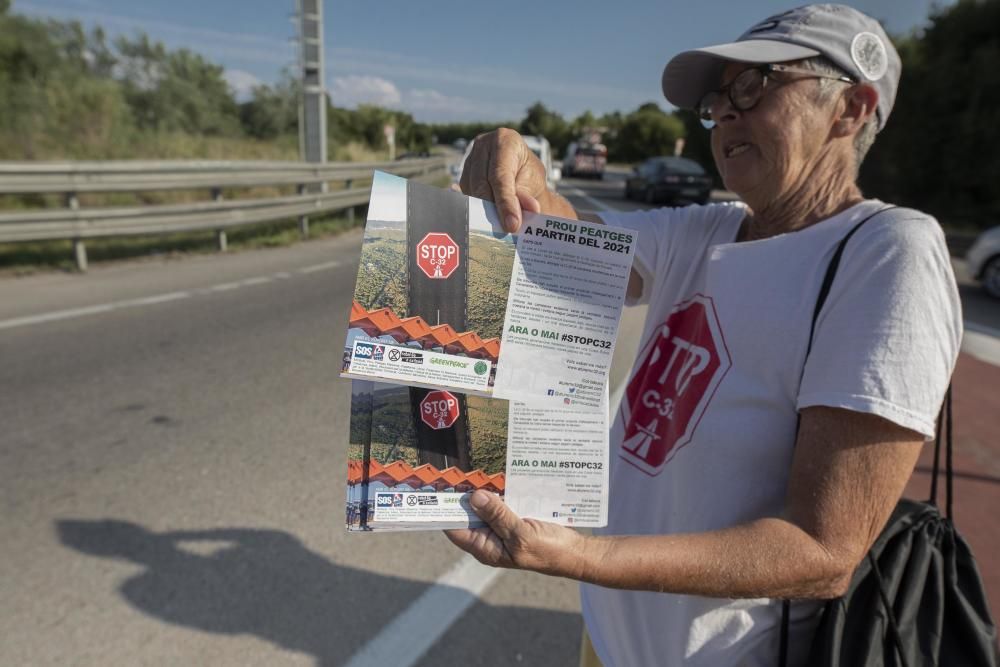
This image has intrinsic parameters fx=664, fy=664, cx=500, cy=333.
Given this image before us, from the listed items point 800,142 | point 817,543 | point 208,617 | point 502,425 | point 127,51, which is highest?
point 127,51

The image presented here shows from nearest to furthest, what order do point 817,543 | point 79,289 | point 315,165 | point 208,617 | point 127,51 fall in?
point 817,543 → point 208,617 → point 79,289 → point 315,165 → point 127,51

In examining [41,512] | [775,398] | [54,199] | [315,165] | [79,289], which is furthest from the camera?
[315,165]

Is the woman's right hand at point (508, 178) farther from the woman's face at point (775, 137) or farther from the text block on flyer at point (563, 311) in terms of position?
the woman's face at point (775, 137)

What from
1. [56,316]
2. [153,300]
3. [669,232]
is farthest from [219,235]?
[669,232]

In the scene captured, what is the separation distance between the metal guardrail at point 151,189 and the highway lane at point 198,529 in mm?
3043

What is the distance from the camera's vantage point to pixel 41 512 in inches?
125

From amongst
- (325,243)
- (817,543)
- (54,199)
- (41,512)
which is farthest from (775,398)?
(54,199)

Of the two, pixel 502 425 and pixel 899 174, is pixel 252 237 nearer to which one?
pixel 502 425

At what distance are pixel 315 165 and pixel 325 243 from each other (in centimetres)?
164

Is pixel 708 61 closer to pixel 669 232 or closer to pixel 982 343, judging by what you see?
pixel 669 232

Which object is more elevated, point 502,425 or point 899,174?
point 899,174

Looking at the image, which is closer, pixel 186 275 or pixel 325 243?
pixel 186 275

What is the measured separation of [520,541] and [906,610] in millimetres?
713

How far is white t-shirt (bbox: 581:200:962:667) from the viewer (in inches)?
38.9
